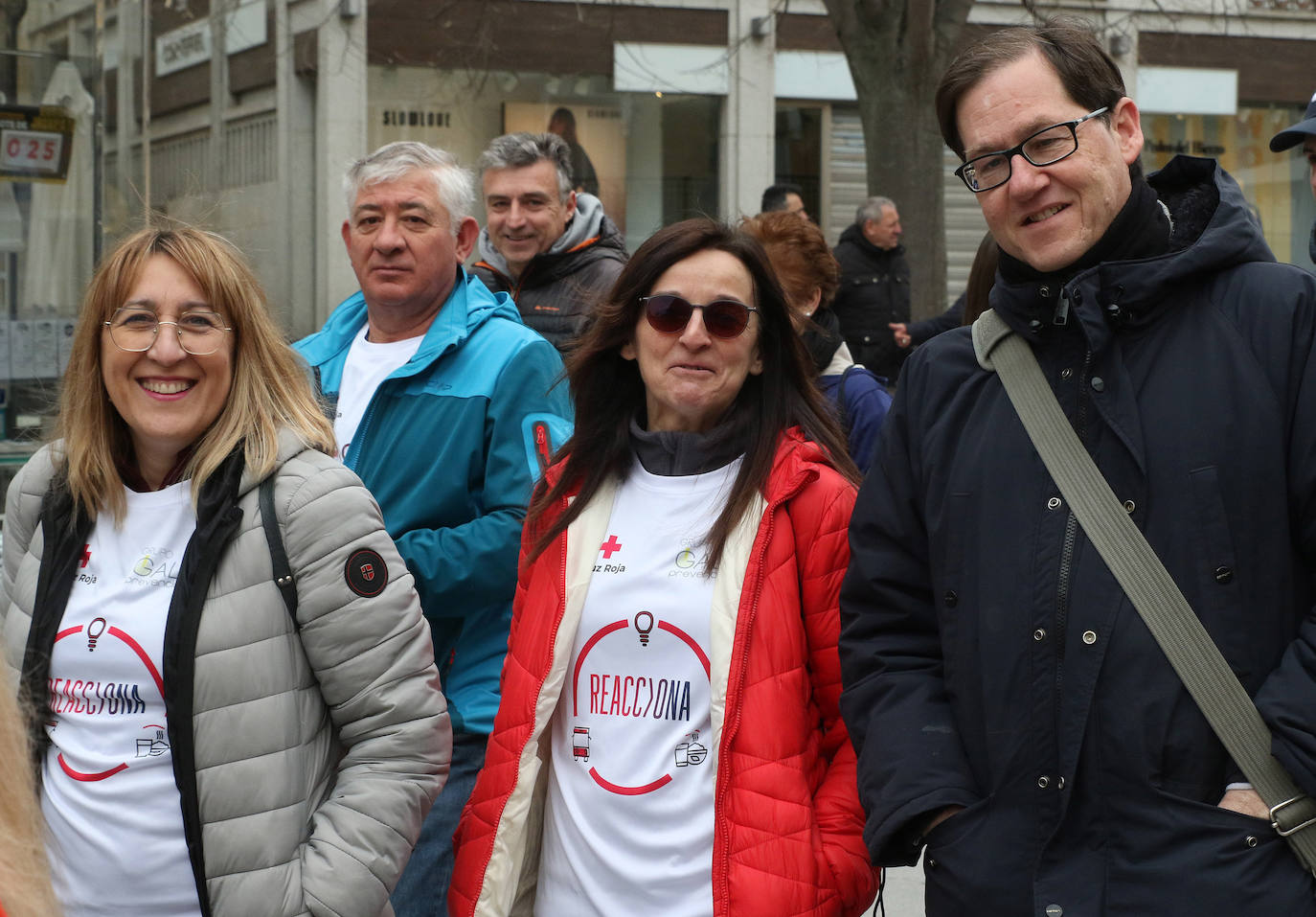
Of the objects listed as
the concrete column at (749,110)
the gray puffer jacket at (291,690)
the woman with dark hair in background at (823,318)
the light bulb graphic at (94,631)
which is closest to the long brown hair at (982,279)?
the woman with dark hair in background at (823,318)

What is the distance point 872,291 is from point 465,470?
7.69m

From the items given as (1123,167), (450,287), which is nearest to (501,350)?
(450,287)

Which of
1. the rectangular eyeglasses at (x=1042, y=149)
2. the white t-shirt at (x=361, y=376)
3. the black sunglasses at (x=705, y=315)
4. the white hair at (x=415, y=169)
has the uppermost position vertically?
the white hair at (x=415, y=169)

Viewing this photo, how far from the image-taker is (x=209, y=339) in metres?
3.03

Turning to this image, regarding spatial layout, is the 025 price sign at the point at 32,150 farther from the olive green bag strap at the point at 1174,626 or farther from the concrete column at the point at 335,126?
the concrete column at the point at 335,126

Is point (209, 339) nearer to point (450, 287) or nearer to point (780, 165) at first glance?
point (450, 287)

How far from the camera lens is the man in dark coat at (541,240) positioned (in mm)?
5586

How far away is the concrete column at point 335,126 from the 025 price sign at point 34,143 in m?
9.11

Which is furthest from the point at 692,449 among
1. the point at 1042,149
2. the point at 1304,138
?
the point at 1304,138

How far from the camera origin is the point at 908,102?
1100 cm

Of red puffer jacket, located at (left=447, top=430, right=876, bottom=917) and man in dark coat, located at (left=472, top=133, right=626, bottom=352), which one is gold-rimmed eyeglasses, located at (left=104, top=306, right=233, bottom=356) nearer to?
red puffer jacket, located at (left=447, top=430, right=876, bottom=917)

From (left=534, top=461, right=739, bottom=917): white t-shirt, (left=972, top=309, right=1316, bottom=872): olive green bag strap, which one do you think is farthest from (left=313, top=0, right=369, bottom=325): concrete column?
(left=972, top=309, right=1316, bottom=872): olive green bag strap

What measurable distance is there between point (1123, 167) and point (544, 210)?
3.31m

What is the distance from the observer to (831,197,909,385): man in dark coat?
10992 millimetres
